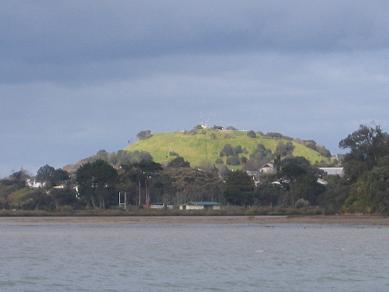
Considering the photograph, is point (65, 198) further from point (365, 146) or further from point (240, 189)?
point (365, 146)

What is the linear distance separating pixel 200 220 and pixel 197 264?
6795 centimetres

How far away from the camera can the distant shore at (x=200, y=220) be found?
106000 mm

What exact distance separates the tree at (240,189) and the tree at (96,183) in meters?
17.0

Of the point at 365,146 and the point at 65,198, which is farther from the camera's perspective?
the point at 65,198

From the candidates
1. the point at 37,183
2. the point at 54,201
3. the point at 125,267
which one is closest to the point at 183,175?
the point at 54,201

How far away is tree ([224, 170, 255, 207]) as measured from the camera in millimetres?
143875

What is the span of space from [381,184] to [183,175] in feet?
215

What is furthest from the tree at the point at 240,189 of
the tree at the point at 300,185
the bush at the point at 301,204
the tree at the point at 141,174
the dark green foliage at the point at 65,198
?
the dark green foliage at the point at 65,198

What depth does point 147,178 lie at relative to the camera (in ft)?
490

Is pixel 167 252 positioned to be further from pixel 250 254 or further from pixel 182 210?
pixel 182 210

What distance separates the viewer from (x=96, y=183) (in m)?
139

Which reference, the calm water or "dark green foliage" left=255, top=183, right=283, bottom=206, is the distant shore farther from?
the calm water

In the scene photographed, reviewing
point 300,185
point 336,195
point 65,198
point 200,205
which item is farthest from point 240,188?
point 336,195

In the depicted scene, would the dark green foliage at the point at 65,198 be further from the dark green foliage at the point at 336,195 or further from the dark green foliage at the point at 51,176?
the dark green foliage at the point at 336,195
